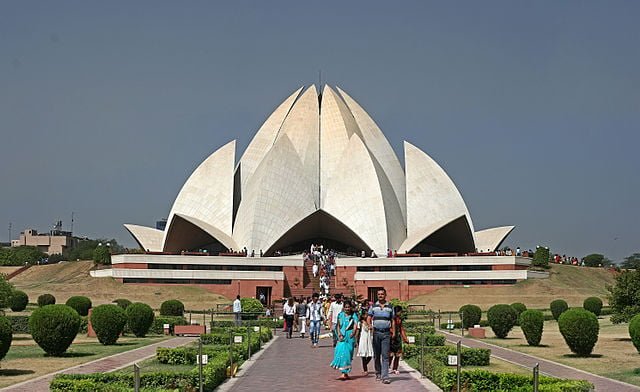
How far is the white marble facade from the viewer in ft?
164

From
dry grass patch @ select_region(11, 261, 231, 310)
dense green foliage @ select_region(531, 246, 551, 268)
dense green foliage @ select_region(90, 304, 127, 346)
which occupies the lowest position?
dense green foliage @ select_region(90, 304, 127, 346)

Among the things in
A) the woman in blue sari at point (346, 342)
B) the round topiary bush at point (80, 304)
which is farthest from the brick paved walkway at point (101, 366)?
the round topiary bush at point (80, 304)

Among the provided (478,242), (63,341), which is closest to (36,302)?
(63,341)

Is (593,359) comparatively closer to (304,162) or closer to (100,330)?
(100,330)

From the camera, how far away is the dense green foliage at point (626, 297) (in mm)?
21281

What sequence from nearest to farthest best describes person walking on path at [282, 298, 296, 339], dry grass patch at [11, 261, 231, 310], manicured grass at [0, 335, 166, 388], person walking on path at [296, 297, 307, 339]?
manicured grass at [0, 335, 166, 388], person walking on path at [282, 298, 296, 339], person walking on path at [296, 297, 307, 339], dry grass patch at [11, 261, 231, 310]

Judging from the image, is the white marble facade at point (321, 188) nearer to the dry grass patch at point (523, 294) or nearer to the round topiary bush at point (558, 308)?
the dry grass patch at point (523, 294)

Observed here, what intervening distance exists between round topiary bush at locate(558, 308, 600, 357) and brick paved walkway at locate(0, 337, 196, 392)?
831cm

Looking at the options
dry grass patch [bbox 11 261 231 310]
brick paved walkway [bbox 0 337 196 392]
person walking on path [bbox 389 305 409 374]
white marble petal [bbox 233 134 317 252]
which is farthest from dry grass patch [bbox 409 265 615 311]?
person walking on path [bbox 389 305 409 374]

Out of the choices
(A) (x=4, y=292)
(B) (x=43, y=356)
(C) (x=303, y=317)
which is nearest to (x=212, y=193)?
(A) (x=4, y=292)

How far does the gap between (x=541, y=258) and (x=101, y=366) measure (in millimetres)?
36418

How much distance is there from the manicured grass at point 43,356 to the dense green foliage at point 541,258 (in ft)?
97.0

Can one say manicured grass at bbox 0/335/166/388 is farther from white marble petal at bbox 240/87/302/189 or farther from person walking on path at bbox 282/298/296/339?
white marble petal at bbox 240/87/302/189

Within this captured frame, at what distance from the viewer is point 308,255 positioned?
46.7m
